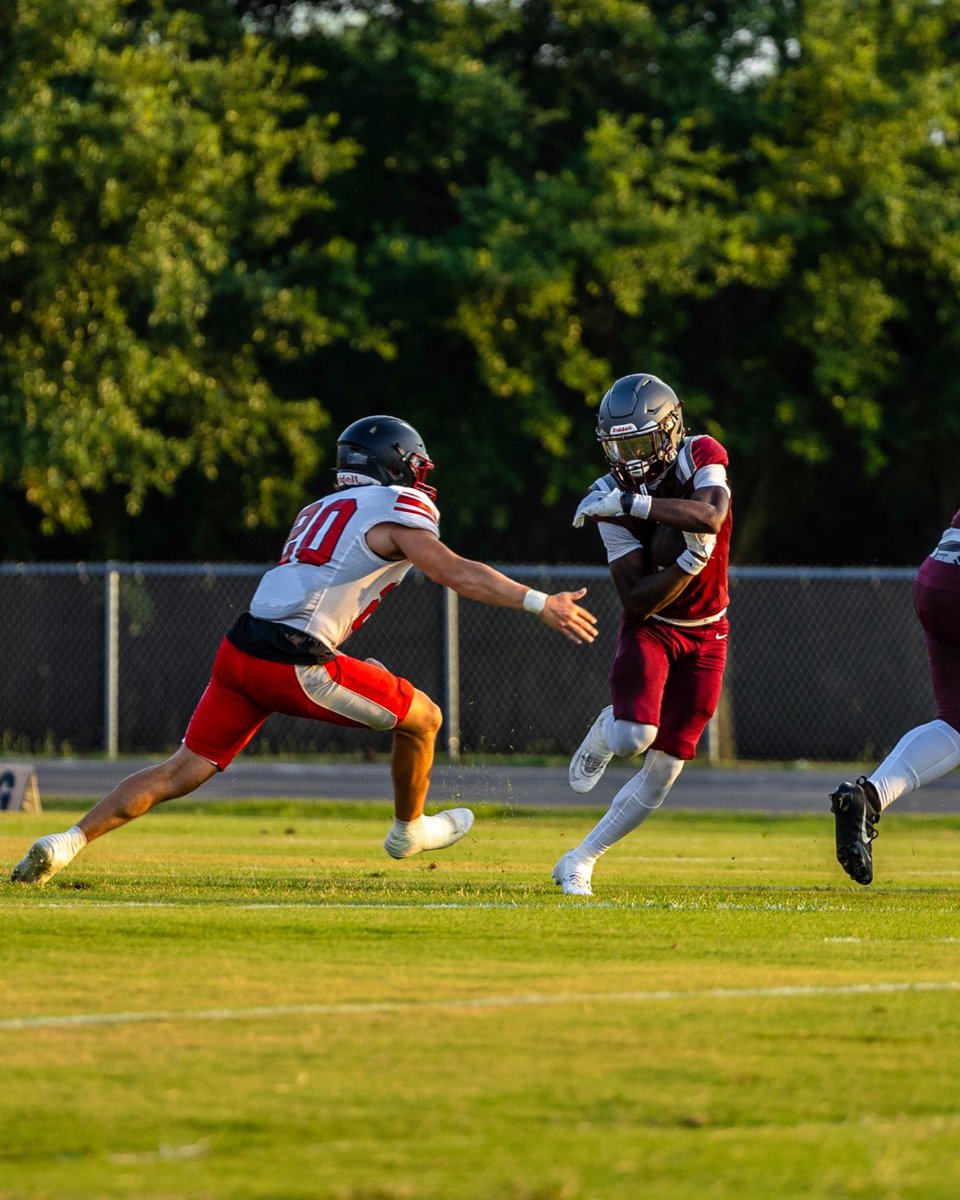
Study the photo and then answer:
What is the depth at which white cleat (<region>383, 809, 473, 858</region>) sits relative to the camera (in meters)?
9.33

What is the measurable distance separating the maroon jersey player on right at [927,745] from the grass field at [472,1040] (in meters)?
0.28

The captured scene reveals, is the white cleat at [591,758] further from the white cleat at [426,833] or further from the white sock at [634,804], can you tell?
the white cleat at [426,833]

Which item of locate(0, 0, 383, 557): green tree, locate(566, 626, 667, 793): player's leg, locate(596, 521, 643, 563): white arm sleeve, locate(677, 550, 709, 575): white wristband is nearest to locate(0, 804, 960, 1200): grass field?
locate(566, 626, 667, 793): player's leg

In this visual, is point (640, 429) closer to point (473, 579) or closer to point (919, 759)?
point (473, 579)

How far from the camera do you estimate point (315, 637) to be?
8.72m

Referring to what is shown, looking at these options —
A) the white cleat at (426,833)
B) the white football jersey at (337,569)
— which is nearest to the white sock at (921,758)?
the white cleat at (426,833)

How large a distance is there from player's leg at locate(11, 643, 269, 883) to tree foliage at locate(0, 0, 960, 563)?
14710 mm

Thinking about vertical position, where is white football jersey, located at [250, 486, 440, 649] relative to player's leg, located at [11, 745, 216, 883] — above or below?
above

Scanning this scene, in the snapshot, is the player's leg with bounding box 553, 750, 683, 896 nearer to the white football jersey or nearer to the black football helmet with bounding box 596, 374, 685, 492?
the black football helmet with bounding box 596, 374, 685, 492

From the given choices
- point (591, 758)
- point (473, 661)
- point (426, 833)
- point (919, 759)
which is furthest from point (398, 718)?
point (473, 661)

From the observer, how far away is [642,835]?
14.6m

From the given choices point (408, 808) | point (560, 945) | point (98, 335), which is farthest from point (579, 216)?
point (560, 945)

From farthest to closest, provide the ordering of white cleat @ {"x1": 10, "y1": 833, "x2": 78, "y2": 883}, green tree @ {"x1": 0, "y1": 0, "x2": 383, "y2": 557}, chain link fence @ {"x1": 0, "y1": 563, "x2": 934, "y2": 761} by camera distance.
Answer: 1. chain link fence @ {"x1": 0, "y1": 563, "x2": 934, "y2": 761}
2. green tree @ {"x1": 0, "y1": 0, "x2": 383, "y2": 557}
3. white cleat @ {"x1": 10, "y1": 833, "x2": 78, "y2": 883}

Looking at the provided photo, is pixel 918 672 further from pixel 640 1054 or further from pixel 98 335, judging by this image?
pixel 640 1054
